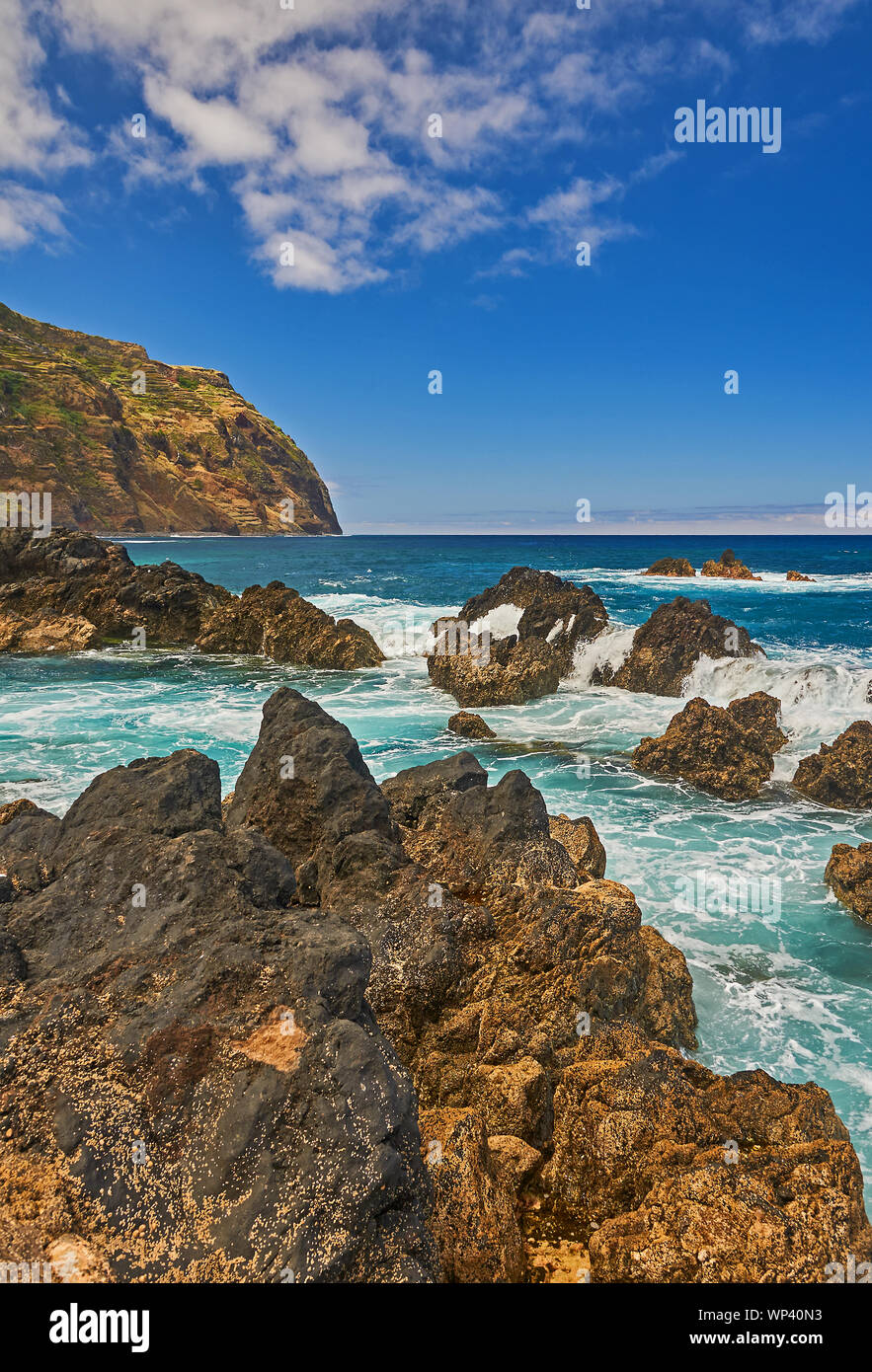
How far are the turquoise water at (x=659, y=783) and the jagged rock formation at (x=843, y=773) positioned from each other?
0.45 metres

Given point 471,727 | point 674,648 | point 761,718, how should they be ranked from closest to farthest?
point 761,718 < point 471,727 < point 674,648

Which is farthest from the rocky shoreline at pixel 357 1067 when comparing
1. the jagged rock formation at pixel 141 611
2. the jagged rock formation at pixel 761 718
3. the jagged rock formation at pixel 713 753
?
the jagged rock formation at pixel 141 611

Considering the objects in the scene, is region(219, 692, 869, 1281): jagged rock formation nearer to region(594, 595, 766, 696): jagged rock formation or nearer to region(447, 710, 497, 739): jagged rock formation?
region(447, 710, 497, 739): jagged rock formation

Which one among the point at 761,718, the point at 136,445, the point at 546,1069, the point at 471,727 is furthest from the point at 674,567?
the point at 136,445

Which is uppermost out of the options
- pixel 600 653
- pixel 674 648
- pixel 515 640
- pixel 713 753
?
pixel 515 640

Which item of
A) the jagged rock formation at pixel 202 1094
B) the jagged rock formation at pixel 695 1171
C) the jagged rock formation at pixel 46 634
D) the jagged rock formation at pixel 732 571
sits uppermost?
the jagged rock formation at pixel 732 571

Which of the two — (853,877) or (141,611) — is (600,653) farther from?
(141,611)

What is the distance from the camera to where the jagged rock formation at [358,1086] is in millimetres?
2980

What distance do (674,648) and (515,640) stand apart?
5.42 metres

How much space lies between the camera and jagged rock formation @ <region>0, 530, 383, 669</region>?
2861 cm

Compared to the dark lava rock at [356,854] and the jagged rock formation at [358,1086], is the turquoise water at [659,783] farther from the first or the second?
the dark lava rock at [356,854]

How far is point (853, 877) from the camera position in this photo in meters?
9.59

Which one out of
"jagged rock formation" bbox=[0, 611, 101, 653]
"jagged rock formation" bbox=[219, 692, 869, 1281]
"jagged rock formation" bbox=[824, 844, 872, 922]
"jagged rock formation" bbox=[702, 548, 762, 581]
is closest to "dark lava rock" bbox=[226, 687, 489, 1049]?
"jagged rock formation" bbox=[219, 692, 869, 1281]
